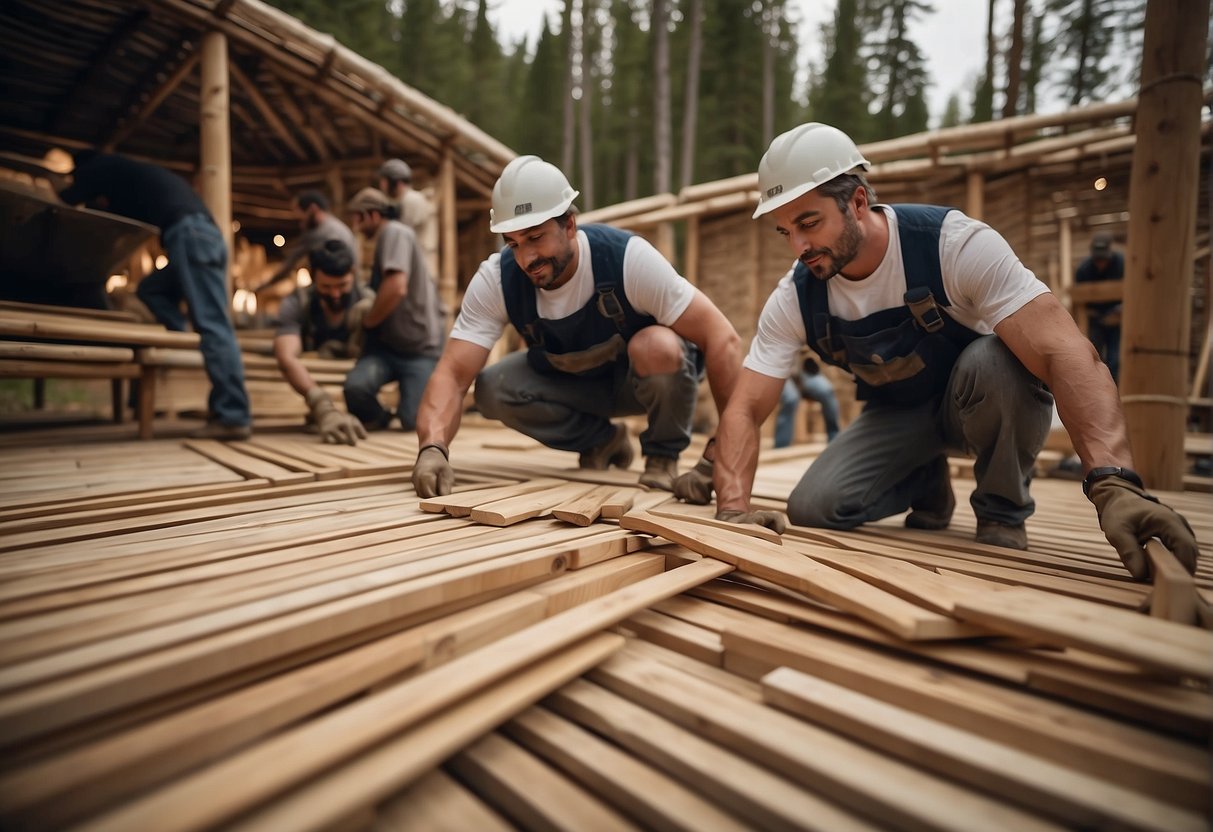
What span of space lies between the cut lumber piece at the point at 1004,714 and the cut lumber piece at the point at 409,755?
38 centimetres

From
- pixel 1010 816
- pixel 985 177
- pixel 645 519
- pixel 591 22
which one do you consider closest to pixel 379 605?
pixel 645 519

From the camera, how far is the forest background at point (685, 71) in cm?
1357

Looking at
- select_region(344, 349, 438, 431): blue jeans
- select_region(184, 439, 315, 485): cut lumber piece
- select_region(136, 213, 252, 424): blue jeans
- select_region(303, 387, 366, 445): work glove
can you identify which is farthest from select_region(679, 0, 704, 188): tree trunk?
select_region(184, 439, 315, 485): cut lumber piece

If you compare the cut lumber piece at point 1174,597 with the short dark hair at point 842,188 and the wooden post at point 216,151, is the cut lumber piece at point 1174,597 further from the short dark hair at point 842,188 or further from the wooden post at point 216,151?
the wooden post at point 216,151

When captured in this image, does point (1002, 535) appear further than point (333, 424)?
No

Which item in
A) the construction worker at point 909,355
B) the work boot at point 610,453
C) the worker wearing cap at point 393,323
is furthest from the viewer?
the worker wearing cap at point 393,323

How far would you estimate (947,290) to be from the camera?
7.05 ft

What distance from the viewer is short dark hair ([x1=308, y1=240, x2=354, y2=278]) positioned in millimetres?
5094

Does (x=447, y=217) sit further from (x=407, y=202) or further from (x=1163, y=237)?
(x=1163, y=237)

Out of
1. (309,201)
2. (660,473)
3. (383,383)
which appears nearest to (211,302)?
(383,383)

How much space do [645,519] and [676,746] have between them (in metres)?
0.90

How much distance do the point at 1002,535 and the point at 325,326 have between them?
5343mm

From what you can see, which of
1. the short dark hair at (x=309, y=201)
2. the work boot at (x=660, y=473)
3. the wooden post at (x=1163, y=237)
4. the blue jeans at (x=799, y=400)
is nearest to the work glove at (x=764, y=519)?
the work boot at (x=660, y=473)

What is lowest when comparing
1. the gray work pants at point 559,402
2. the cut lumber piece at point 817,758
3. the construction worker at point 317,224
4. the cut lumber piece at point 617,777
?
the cut lumber piece at point 617,777
